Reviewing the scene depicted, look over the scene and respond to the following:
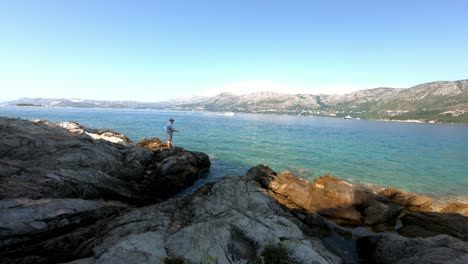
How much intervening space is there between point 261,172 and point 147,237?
1327 cm

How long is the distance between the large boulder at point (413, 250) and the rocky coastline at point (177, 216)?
0.15ft

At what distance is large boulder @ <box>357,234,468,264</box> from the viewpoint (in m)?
8.89

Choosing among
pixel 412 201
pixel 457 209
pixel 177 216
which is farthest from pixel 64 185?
→ pixel 457 209

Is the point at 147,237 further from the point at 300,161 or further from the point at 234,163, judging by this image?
the point at 300,161

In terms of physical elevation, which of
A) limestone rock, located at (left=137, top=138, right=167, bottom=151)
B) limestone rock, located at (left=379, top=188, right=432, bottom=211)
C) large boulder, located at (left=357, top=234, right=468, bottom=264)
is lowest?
limestone rock, located at (left=379, top=188, right=432, bottom=211)

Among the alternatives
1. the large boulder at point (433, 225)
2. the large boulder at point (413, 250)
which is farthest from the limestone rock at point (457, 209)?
the large boulder at point (413, 250)

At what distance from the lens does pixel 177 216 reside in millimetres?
11922

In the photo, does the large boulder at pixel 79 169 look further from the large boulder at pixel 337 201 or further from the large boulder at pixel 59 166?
the large boulder at pixel 337 201

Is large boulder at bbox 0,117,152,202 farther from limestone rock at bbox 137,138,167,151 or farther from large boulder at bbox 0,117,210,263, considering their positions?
limestone rock at bbox 137,138,167,151

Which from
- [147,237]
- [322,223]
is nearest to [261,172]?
[322,223]

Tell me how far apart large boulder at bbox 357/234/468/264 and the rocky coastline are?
45 mm

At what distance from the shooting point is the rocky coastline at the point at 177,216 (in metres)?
9.16

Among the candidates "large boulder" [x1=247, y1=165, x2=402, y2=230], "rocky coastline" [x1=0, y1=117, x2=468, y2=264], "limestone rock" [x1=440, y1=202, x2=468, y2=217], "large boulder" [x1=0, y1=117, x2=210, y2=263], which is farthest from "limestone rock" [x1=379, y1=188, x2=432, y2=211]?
"large boulder" [x1=0, y1=117, x2=210, y2=263]

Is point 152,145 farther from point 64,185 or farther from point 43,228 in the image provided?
point 43,228
